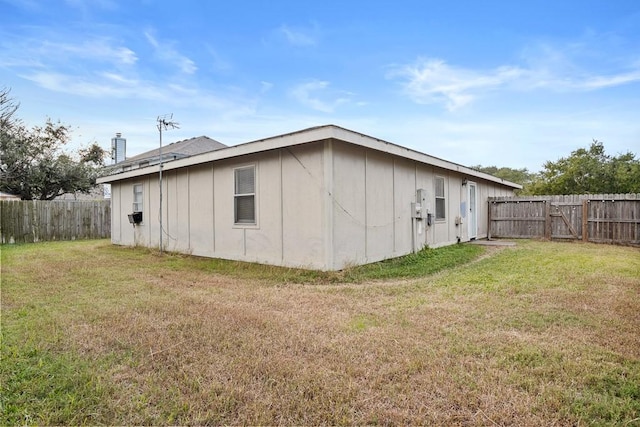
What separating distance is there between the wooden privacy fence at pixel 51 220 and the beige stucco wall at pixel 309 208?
19.5 ft

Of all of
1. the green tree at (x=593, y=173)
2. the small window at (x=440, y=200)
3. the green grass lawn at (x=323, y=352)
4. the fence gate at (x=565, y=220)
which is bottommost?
the green grass lawn at (x=323, y=352)

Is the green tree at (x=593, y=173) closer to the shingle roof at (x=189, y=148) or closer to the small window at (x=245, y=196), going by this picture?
the shingle roof at (x=189, y=148)

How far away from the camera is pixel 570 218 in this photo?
11.5 meters

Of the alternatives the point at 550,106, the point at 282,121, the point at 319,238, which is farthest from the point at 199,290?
the point at 550,106

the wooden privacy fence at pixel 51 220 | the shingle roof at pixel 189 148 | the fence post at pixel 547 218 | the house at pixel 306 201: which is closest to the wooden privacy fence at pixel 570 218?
the fence post at pixel 547 218

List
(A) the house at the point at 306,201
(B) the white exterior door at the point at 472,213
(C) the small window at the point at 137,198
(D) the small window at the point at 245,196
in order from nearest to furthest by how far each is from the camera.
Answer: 1. (A) the house at the point at 306,201
2. (D) the small window at the point at 245,196
3. (C) the small window at the point at 137,198
4. (B) the white exterior door at the point at 472,213

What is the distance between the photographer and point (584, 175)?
70.7ft

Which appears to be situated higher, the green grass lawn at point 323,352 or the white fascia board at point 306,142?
the white fascia board at point 306,142

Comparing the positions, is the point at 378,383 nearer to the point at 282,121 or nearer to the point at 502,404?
the point at 502,404

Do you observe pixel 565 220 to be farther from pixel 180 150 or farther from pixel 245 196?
pixel 180 150

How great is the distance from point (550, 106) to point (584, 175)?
1295 cm

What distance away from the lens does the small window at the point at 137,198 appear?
1090 centimetres

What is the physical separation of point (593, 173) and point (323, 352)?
975 inches

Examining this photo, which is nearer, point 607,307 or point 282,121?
point 607,307
